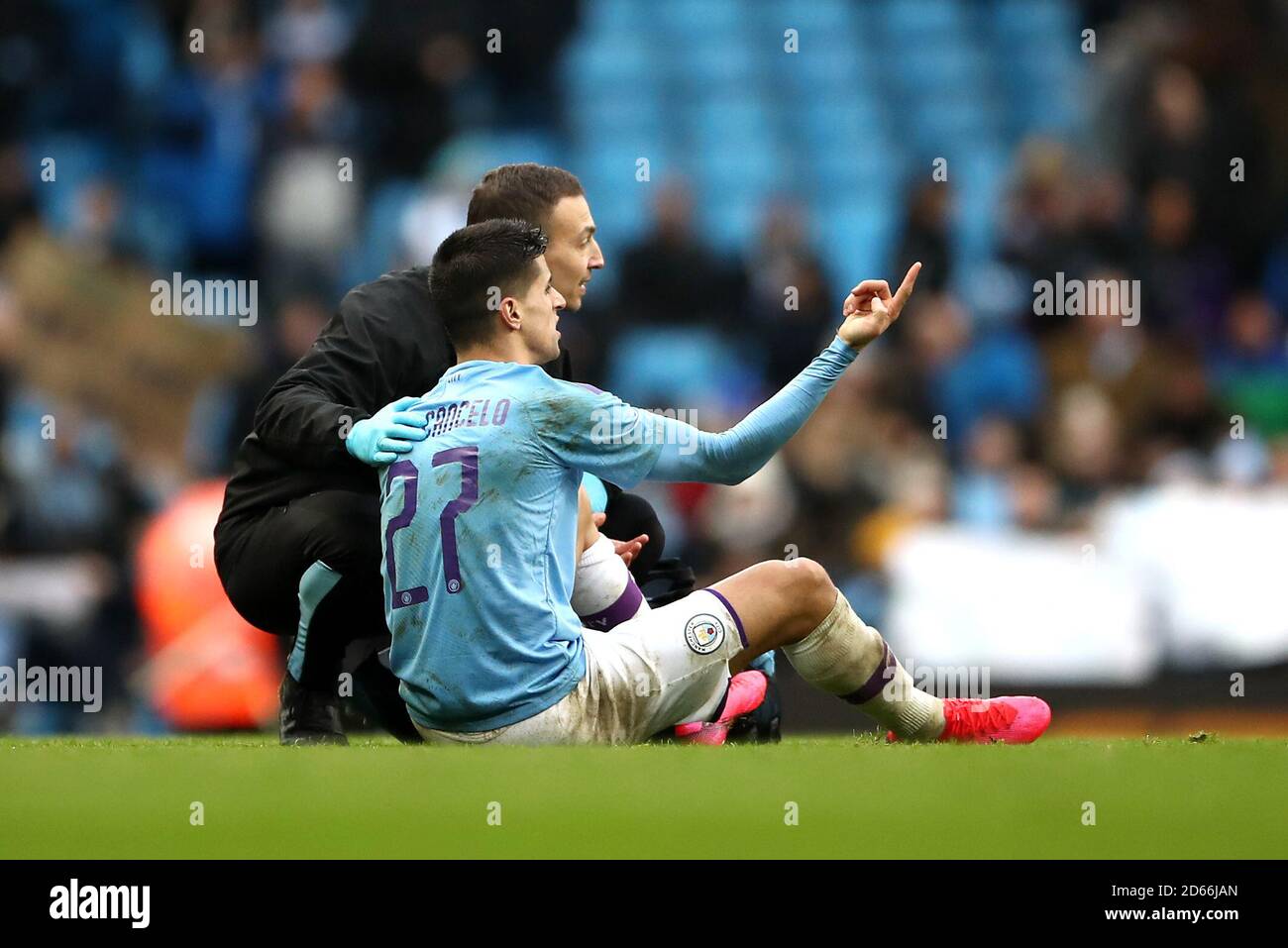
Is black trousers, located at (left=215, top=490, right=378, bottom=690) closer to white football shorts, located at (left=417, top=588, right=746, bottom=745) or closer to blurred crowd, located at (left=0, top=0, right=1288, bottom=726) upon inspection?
white football shorts, located at (left=417, top=588, right=746, bottom=745)

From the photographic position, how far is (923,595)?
A: 8594mm

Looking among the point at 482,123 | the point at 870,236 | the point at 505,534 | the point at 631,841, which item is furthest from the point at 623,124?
the point at 631,841

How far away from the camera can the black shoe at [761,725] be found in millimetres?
5262

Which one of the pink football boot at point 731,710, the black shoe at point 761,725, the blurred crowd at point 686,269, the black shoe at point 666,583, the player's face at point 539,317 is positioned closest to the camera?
the player's face at point 539,317

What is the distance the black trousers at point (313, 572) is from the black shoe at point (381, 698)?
8 cm

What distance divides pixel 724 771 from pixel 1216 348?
6.92m

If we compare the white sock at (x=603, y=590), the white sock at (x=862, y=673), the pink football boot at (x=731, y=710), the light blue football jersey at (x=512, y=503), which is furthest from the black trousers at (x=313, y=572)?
the white sock at (x=862, y=673)

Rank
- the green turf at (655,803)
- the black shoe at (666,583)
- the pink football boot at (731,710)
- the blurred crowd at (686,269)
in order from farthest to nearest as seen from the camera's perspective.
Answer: the blurred crowd at (686,269), the black shoe at (666,583), the pink football boot at (731,710), the green turf at (655,803)

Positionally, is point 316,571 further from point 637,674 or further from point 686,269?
point 686,269

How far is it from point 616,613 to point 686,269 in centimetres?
535

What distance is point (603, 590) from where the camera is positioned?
516 centimetres

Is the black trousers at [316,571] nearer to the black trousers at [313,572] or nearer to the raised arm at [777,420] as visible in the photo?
the black trousers at [313,572]

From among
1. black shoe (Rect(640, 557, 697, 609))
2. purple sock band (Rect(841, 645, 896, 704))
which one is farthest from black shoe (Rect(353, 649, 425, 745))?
purple sock band (Rect(841, 645, 896, 704))

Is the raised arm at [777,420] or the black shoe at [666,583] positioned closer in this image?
the raised arm at [777,420]
